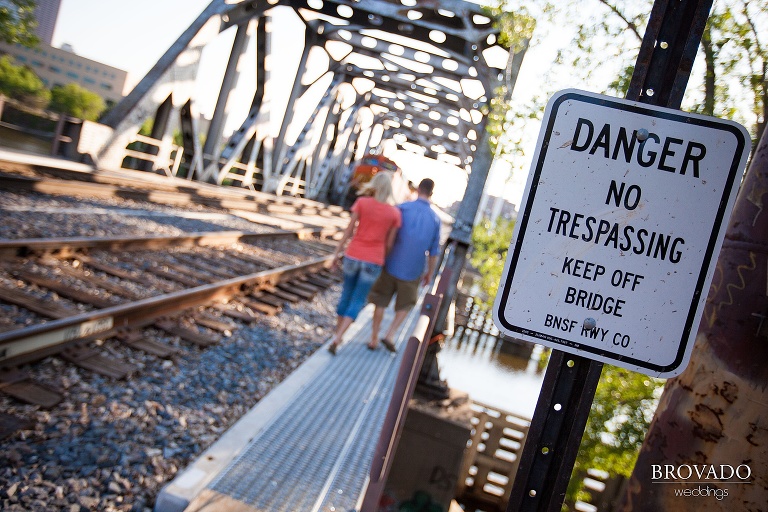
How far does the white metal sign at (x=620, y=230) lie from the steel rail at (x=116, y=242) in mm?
5587

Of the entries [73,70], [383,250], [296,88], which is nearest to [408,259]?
[383,250]

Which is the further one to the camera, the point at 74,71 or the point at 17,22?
the point at 74,71

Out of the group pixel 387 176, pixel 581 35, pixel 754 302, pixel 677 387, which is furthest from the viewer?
pixel 581 35

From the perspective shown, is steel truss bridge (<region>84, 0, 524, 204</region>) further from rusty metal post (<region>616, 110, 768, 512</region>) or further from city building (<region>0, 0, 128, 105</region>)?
city building (<region>0, 0, 128, 105</region>)

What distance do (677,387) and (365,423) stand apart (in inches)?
99.4

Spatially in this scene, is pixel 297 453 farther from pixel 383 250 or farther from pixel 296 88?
pixel 296 88

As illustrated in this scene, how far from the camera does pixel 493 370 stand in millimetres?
28250

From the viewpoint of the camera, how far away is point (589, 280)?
4.64 ft

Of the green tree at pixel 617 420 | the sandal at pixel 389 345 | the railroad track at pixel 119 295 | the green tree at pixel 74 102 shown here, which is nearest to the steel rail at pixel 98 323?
the railroad track at pixel 119 295

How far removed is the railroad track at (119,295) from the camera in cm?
386

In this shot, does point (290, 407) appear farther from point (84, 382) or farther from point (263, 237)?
point (263, 237)

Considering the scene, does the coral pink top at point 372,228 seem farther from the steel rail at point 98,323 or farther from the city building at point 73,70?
the city building at point 73,70

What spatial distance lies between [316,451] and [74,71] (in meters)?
149

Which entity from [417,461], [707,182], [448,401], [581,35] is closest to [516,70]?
[581,35]
